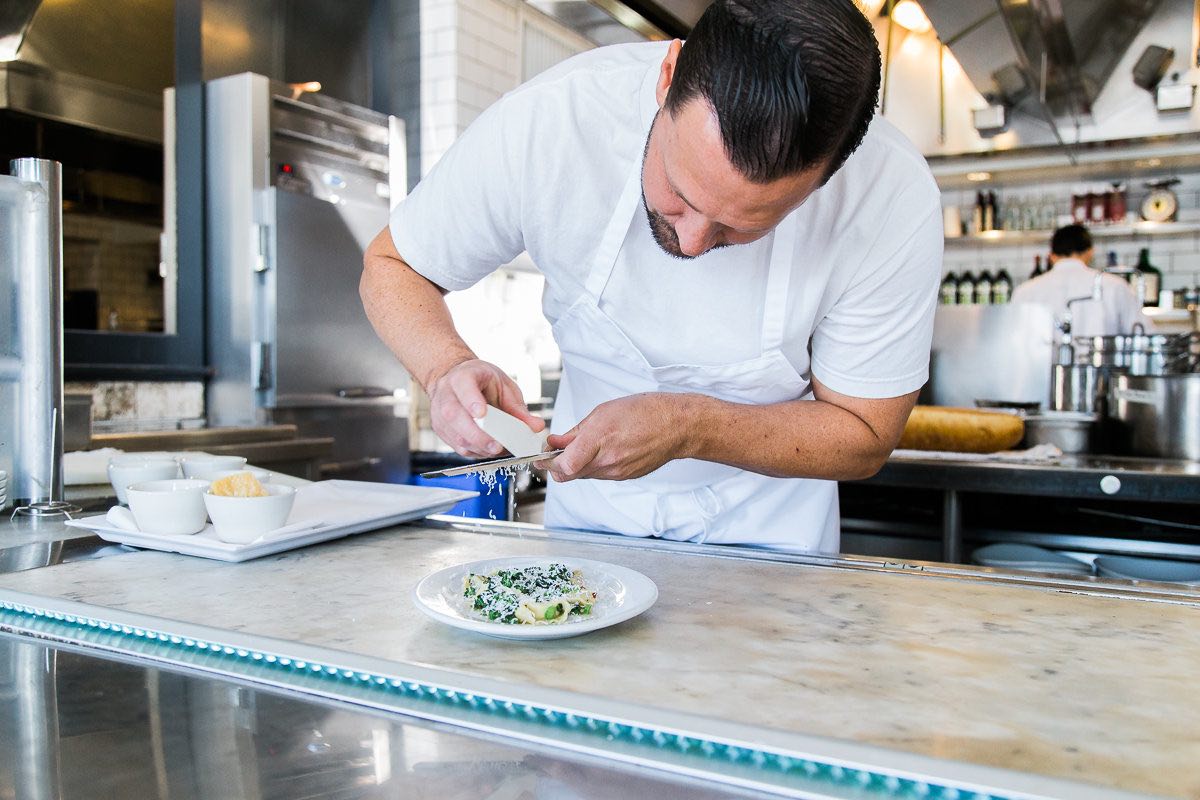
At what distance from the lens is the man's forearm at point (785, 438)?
1.24m

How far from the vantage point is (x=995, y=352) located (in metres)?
4.36

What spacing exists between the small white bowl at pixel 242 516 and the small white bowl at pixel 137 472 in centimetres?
33

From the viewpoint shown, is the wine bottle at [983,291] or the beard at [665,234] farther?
the wine bottle at [983,291]

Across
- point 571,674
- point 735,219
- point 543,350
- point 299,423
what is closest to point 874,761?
point 571,674

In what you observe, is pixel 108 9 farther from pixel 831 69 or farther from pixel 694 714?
pixel 694 714

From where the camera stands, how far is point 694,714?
26.1 inches

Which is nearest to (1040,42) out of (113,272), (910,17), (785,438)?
(785,438)

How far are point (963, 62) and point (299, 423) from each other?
2878mm

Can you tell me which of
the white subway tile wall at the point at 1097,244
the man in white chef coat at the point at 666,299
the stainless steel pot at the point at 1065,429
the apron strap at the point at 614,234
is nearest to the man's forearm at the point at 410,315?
the man in white chef coat at the point at 666,299

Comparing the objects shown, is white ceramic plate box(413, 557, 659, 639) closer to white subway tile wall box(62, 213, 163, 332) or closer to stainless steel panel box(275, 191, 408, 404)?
stainless steel panel box(275, 191, 408, 404)

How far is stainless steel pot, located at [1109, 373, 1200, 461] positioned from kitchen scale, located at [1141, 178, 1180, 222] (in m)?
3.69

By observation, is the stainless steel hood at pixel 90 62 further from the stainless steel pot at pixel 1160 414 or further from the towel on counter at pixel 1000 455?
the stainless steel pot at pixel 1160 414

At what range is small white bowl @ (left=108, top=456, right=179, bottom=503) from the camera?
4.78 ft

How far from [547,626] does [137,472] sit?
36.7 inches
